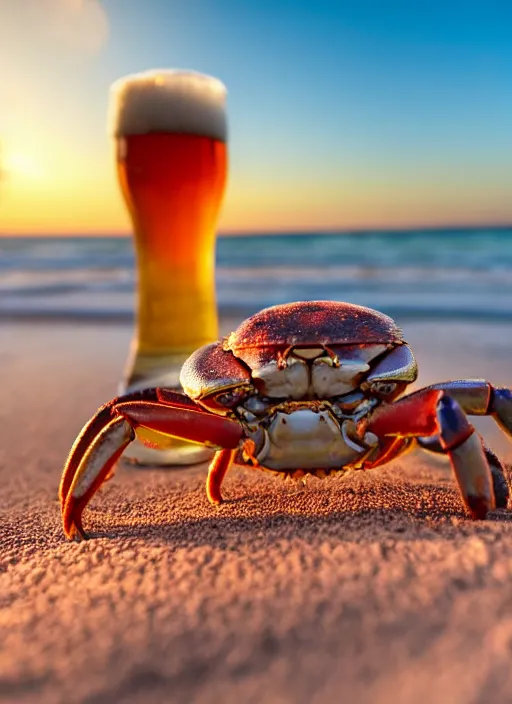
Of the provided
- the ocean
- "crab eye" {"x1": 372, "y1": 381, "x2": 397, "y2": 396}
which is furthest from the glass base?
the ocean

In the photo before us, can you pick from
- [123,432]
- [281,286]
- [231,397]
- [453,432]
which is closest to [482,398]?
[453,432]

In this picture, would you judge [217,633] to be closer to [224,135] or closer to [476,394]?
[476,394]

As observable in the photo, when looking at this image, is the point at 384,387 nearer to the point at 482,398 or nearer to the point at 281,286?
the point at 482,398

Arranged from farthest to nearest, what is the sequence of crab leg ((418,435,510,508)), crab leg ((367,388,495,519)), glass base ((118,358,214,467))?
glass base ((118,358,214,467)), crab leg ((418,435,510,508)), crab leg ((367,388,495,519))

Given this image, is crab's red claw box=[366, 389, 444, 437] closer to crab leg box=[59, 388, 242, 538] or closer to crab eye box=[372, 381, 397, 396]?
crab eye box=[372, 381, 397, 396]

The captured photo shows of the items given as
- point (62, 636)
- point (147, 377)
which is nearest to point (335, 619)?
point (62, 636)

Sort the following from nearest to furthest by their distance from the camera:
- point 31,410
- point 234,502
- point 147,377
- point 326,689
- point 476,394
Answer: point 326,689 < point 476,394 < point 234,502 < point 147,377 < point 31,410
